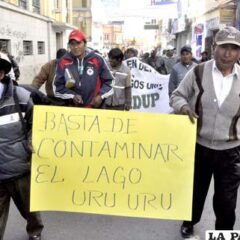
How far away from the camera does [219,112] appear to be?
3.35 m

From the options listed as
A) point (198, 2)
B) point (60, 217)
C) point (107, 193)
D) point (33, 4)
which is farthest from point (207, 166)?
point (198, 2)

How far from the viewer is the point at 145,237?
13.4 feet

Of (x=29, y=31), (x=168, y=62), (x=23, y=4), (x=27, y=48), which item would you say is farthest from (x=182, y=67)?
(x=23, y=4)

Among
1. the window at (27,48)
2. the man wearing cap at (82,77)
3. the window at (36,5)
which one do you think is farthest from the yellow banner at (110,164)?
the window at (36,5)

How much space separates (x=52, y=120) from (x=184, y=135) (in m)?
0.96

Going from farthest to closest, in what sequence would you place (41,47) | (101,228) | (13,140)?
(41,47) → (101,228) → (13,140)

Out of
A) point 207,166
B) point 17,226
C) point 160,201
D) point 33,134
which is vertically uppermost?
point 33,134

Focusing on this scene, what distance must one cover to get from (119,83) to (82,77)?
1767 mm

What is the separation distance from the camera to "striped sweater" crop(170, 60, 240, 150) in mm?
3340

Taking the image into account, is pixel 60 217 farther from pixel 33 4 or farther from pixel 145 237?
pixel 33 4

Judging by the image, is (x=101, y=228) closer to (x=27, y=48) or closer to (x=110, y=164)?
(x=110, y=164)

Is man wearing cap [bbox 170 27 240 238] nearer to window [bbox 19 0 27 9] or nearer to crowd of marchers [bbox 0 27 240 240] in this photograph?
crowd of marchers [bbox 0 27 240 240]

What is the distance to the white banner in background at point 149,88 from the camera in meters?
8.70

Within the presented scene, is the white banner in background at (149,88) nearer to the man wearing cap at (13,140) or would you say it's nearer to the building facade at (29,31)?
the man wearing cap at (13,140)
